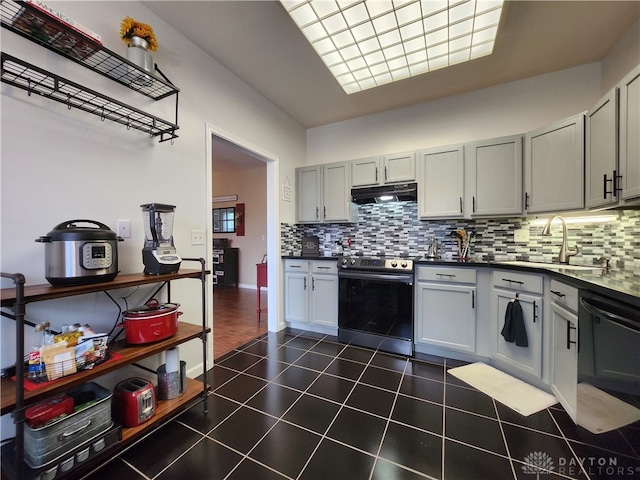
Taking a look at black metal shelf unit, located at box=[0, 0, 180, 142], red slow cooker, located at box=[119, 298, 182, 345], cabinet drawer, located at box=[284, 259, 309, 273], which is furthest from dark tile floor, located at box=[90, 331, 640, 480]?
black metal shelf unit, located at box=[0, 0, 180, 142]

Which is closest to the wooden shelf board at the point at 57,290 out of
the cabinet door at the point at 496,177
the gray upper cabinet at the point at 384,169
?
the gray upper cabinet at the point at 384,169

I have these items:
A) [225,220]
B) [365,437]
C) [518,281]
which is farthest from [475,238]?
[225,220]

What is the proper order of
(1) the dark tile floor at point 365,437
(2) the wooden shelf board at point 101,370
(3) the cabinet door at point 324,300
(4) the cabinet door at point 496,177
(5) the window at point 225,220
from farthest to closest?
(5) the window at point 225,220
(3) the cabinet door at point 324,300
(4) the cabinet door at point 496,177
(1) the dark tile floor at point 365,437
(2) the wooden shelf board at point 101,370

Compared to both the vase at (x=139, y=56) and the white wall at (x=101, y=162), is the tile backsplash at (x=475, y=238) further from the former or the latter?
the vase at (x=139, y=56)

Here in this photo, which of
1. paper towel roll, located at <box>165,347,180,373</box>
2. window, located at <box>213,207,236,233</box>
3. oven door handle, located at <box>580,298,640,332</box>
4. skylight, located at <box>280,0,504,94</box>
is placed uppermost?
skylight, located at <box>280,0,504,94</box>

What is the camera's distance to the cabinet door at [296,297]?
306cm

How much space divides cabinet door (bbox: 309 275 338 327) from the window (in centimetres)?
372

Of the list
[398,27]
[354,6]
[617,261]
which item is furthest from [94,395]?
[617,261]

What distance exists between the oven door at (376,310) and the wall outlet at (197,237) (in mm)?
1421

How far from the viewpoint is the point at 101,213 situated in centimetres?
151

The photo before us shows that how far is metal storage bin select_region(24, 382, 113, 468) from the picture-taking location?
1.03m

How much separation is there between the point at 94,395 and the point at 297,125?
132 inches

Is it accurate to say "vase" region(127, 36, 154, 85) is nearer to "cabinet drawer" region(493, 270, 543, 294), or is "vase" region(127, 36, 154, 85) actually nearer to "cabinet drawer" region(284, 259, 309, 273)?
"cabinet drawer" region(284, 259, 309, 273)

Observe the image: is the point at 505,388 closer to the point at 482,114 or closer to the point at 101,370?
the point at 101,370
